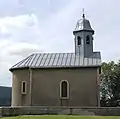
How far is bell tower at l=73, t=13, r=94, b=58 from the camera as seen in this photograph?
99.6ft

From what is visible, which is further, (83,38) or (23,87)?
(83,38)

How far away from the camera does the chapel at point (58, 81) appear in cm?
2706

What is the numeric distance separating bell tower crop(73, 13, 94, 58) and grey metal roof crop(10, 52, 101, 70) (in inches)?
27.5

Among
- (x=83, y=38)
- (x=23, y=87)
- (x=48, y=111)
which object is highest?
(x=83, y=38)

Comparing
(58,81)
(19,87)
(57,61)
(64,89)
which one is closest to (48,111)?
(64,89)

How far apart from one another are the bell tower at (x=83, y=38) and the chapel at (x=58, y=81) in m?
0.37

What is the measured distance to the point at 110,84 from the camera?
146 ft

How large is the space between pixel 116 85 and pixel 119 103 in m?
2.79

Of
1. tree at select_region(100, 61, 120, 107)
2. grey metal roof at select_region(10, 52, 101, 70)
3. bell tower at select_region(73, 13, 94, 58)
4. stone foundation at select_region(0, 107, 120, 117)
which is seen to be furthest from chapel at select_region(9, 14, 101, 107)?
tree at select_region(100, 61, 120, 107)

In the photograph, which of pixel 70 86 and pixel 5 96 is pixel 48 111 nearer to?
pixel 70 86

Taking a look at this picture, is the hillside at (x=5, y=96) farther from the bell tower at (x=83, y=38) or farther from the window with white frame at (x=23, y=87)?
the bell tower at (x=83, y=38)

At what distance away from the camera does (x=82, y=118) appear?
18.5 m

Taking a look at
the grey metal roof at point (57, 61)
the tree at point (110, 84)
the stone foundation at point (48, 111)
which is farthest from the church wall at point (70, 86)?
the tree at point (110, 84)

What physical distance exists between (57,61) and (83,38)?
4.11 m
